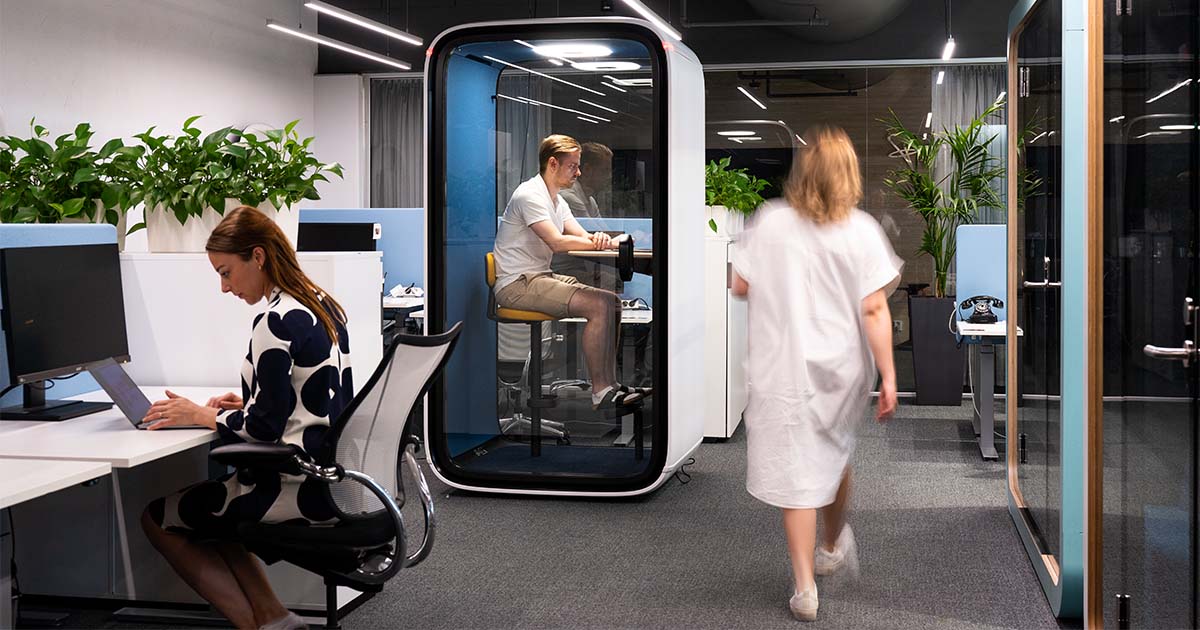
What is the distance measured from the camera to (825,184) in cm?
321

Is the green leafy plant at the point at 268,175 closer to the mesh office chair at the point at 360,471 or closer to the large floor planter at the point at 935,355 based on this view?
the mesh office chair at the point at 360,471

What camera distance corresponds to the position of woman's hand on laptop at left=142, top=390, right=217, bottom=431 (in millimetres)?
2729

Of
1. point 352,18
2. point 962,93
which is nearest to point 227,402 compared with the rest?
point 352,18

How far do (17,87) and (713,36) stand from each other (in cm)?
494

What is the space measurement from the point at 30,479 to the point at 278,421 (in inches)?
20.7

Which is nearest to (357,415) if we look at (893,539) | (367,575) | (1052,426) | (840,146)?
(367,575)

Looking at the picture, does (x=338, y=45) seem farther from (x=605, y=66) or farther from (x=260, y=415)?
(x=260, y=415)

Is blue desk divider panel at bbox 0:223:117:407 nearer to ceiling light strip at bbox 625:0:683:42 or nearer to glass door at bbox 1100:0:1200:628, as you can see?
glass door at bbox 1100:0:1200:628

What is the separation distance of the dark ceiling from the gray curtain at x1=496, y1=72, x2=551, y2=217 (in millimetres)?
3632

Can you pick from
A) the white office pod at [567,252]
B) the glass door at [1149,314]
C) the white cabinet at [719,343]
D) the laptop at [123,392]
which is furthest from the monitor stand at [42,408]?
the white cabinet at [719,343]

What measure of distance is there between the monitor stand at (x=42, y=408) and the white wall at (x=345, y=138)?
22.8ft

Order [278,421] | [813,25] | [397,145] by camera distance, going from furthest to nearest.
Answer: [397,145] → [813,25] → [278,421]

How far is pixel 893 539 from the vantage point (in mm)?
4125

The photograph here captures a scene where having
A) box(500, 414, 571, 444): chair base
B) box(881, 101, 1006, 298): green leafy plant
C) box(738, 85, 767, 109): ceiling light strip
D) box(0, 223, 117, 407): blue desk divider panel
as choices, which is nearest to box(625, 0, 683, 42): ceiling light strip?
box(738, 85, 767, 109): ceiling light strip
